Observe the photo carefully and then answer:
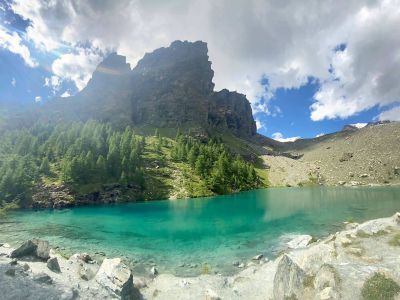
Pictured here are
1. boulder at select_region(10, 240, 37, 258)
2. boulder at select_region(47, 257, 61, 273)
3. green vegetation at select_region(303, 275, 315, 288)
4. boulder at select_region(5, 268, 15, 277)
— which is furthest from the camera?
boulder at select_region(10, 240, 37, 258)

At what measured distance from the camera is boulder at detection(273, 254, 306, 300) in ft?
73.9

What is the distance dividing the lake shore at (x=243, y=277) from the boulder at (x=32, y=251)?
0.09 meters

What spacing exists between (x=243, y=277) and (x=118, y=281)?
41.3ft

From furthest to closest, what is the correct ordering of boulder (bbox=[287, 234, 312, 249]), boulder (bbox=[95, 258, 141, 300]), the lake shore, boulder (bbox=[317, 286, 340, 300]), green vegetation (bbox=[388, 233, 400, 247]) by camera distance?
boulder (bbox=[287, 234, 312, 249])
green vegetation (bbox=[388, 233, 400, 247])
boulder (bbox=[95, 258, 141, 300])
the lake shore
boulder (bbox=[317, 286, 340, 300])

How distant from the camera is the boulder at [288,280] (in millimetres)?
22516

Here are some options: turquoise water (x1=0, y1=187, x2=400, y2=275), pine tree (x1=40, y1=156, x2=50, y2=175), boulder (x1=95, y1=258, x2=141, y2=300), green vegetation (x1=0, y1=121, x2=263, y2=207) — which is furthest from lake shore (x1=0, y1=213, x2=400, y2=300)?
pine tree (x1=40, y1=156, x2=50, y2=175)

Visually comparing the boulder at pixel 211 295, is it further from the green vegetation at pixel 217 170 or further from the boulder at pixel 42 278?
the green vegetation at pixel 217 170

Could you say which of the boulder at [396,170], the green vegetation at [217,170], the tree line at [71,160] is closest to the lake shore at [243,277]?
the tree line at [71,160]

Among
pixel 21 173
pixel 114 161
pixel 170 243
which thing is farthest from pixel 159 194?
pixel 170 243

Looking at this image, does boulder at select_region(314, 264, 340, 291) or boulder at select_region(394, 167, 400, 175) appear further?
boulder at select_region(394, 167, 400, 175)

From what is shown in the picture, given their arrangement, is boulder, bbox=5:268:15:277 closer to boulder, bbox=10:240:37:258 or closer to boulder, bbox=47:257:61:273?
boulder, bbox=47:257:61:273

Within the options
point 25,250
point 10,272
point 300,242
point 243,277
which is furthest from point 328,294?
point 25,250

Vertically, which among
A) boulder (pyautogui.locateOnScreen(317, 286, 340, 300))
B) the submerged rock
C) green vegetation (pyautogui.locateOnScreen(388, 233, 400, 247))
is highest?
green vegetation (pyautogui.locateOnScreen(388, 233, 400, 247))

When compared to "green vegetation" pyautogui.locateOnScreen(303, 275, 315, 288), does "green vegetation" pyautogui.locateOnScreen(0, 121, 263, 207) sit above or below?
above
